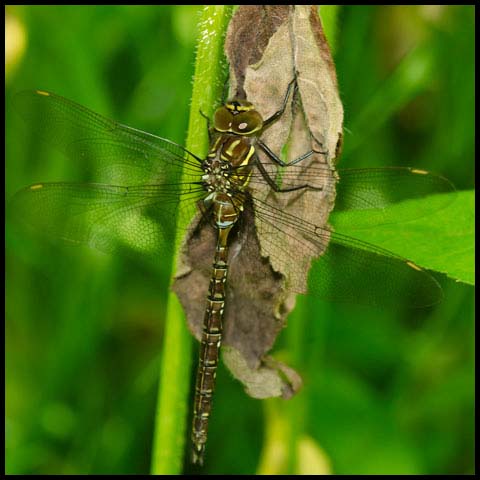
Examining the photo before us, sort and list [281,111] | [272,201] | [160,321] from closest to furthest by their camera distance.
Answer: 1. [281,111]
2. [272,201]
3. [160,321]

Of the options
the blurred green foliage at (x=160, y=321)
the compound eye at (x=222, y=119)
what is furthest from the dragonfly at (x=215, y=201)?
the blurred green foliage at (x=160, y=321)

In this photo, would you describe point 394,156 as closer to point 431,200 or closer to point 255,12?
point 431,200

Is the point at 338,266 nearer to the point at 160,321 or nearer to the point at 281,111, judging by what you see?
the point at 281,111

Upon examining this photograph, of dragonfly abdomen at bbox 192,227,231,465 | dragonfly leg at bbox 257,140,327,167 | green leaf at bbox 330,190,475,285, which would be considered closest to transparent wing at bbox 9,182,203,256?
dragonfly abdomen at bbox 192,227,231,465

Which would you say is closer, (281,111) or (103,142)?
(281,111)

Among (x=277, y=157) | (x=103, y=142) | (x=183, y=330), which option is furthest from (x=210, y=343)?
(x=103, y=142)

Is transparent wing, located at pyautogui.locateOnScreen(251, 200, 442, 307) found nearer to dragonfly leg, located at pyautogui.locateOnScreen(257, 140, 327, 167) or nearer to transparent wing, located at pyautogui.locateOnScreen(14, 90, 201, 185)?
dragonfly leg, located at pyautogui.locateOnScreen(257, 140, 327, 167)

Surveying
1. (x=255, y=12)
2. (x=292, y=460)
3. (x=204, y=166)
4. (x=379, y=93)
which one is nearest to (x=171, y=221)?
(x=204, y=166)
